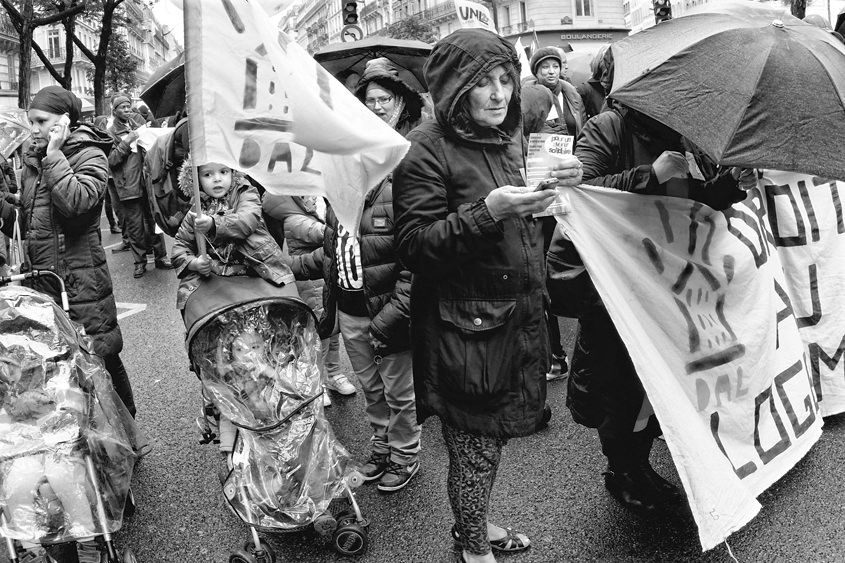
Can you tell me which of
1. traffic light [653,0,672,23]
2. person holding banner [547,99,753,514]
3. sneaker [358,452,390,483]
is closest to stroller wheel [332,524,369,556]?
sneaker [358,452,390,483]

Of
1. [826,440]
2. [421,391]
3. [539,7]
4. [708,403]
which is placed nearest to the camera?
[421,391]

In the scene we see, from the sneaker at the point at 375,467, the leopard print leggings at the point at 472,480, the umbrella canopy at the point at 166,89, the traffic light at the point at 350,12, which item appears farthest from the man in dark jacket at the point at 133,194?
the leopard print leggings at the point at 472,480

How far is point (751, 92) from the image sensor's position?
236 cm


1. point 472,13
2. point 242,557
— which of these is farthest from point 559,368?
point 472,13

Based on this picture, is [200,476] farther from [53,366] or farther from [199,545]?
[53,366]

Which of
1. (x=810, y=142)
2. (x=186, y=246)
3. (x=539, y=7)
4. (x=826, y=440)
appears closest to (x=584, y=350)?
(x=810, y=142)

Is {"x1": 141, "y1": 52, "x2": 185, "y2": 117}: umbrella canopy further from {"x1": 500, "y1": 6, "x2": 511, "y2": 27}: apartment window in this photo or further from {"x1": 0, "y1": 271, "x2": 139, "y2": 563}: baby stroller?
{"x1": 500, "y1": 6, "x2": 511, "y2": 27}: apartment window

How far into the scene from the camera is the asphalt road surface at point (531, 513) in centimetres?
298

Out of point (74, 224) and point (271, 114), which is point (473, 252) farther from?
point (74, 224)

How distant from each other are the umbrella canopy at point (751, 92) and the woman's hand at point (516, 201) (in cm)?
54

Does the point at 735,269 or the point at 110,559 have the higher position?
the point at 735,269

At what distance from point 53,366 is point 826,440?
3.71 m

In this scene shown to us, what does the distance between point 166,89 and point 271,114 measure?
2.66m

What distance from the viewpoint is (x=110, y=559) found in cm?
287
